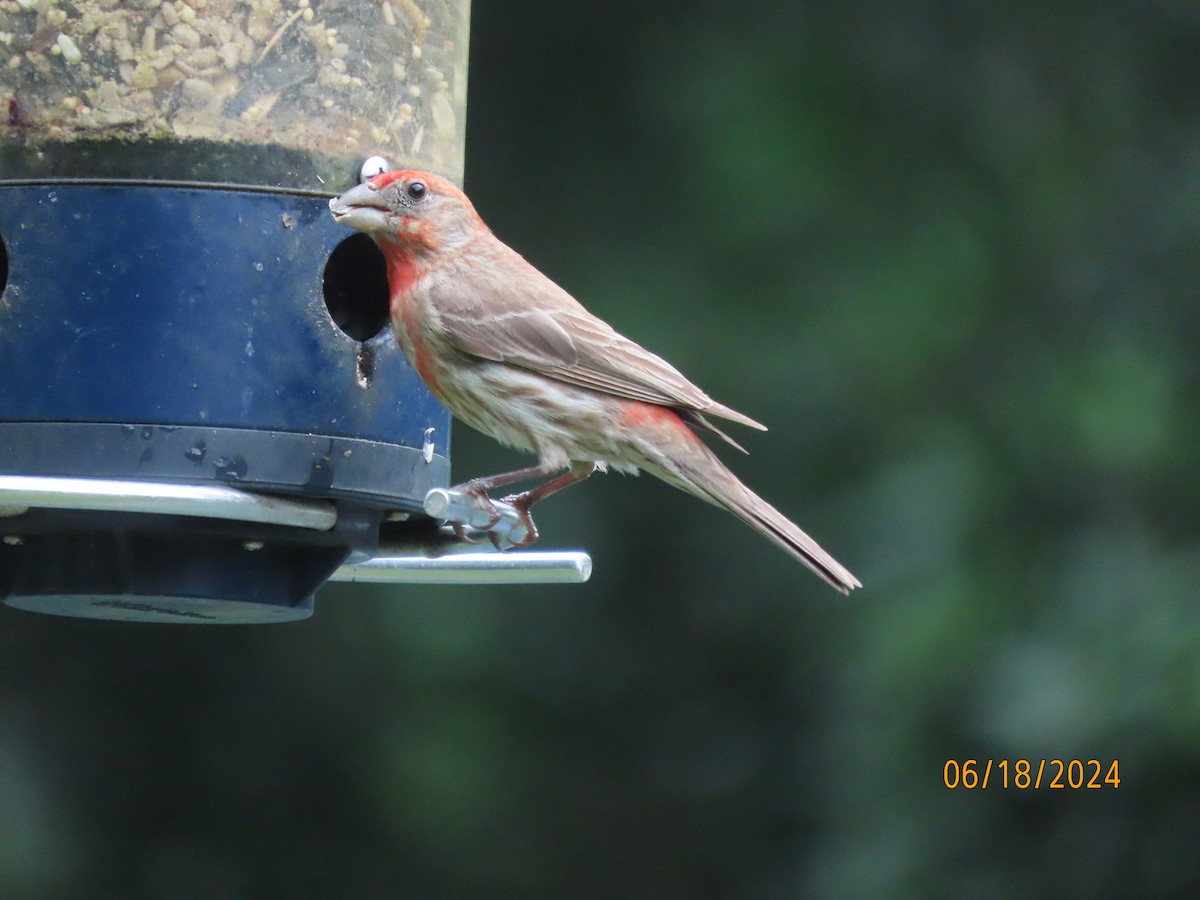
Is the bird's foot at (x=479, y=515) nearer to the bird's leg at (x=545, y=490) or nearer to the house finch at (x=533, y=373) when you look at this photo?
the house finch at (x=533, y=373)

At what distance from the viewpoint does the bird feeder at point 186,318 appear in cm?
379

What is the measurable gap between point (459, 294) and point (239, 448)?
0.82 meters

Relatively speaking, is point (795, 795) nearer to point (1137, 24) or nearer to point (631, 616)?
point (631, 616)

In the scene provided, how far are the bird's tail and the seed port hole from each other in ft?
2.56

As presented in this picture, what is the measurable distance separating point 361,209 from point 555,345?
72 cm

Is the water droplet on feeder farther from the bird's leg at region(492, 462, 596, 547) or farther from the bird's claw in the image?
the bird's leg at region(492, 462, 596, 547)

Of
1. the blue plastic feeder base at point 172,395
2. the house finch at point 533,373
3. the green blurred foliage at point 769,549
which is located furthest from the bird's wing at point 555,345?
the green blurred foliage at point 769,549

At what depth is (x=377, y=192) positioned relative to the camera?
163 inches

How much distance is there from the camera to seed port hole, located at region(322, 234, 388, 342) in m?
4.54

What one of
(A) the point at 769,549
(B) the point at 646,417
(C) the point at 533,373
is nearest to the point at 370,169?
(C) the point at 533,373

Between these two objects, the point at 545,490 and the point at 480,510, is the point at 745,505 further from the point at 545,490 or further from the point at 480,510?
the point at 480,510

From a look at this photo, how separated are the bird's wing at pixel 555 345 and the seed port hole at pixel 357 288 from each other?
218 mm

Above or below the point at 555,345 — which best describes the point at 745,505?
below

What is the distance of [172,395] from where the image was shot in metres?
3.81
